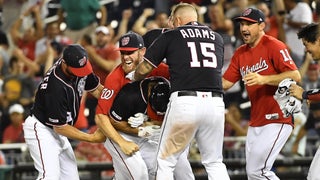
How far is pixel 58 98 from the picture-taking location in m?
8.98

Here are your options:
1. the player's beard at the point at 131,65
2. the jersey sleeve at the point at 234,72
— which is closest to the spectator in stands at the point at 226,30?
the jersey sleeve at the point at 234,72

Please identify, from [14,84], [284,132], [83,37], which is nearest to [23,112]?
[14,84]

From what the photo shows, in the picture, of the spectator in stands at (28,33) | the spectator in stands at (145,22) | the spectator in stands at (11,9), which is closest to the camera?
the spectator in stands at (145,22)

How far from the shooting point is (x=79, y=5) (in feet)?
44.7

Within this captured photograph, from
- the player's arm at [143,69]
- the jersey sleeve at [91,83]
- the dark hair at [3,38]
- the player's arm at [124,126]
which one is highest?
the dark hair at [3,38]

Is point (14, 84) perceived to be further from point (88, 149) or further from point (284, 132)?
point (284, 132)

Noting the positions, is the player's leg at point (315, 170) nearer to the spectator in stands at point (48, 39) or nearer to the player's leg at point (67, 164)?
the player's leg at point (67, 164)

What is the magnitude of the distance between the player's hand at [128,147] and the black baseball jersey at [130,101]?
302 mm

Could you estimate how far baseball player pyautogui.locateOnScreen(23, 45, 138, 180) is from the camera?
29.2 feet

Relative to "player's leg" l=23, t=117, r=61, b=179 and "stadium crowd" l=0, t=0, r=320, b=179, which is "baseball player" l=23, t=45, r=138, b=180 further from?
"stadium crowd" l=0, t=0, r=320, b=179

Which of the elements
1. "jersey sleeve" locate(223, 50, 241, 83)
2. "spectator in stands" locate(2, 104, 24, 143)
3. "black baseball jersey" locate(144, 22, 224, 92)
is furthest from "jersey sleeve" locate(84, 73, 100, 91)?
"spectator in stands" locate(2, 104, 24, 143)

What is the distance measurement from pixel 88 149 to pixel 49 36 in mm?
2668

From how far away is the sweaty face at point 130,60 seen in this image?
29.2ft

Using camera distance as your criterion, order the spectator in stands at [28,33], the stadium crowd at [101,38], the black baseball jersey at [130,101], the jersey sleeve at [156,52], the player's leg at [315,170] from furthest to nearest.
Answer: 1. the spectator in stands at [28,33]
2. the stadium crowd at [101,38]
3. the black baseball jersey at [130,101]
4. the jersey sleeve at [156,52]
5. the player's leg at [315,170]
